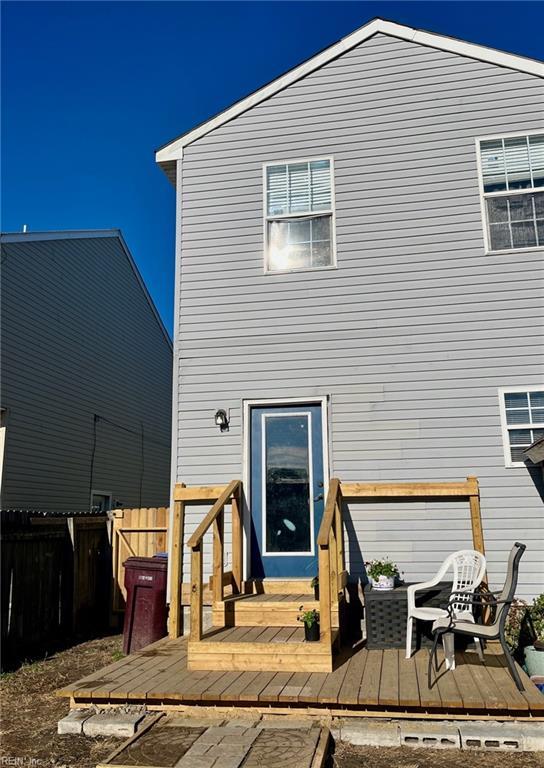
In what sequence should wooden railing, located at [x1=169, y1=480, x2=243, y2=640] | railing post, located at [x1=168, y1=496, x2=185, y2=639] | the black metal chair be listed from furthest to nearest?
railing post, located at [x1=168, y1=496, x2=185, y2=639]
wooden railing, located at [x1=169, y1=480, x2=243, y2=640]
the black metal chair

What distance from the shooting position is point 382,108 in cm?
731

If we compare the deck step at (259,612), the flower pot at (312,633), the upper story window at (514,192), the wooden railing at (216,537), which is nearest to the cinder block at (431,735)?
the flower pot at (312,633)

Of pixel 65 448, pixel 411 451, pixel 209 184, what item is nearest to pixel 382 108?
pixel 209 184

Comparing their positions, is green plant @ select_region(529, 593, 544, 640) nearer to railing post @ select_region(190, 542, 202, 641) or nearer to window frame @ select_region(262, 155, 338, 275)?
railing post @ select_region(190, 542, 202, 641)

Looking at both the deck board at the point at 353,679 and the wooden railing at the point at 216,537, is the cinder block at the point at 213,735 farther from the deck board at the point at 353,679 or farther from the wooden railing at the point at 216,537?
the wooden railing at the point at 216,537

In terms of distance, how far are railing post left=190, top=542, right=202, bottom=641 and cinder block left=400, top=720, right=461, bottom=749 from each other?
174 centimetres

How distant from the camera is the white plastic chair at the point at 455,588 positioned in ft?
15.6

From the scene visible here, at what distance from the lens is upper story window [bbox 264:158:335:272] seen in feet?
23.7

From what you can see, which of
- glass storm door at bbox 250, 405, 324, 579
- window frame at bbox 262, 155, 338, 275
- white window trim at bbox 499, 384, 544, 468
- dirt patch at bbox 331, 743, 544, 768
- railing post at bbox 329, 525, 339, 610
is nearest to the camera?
dirt patch at bbox 331, 743, 544, 768

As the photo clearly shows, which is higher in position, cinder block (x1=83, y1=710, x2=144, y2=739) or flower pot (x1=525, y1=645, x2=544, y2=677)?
flower pot (x1=525, y1=645, x2=544, y2=677)

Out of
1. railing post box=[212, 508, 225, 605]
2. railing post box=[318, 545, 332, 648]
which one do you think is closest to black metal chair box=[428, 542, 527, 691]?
railing post box=[318, 545, 332, 648]

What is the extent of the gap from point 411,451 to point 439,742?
3118 millimetres

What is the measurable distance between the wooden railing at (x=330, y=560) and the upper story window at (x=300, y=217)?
103 inches

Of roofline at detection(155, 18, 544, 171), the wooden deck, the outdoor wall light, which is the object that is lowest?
the wooden deck
